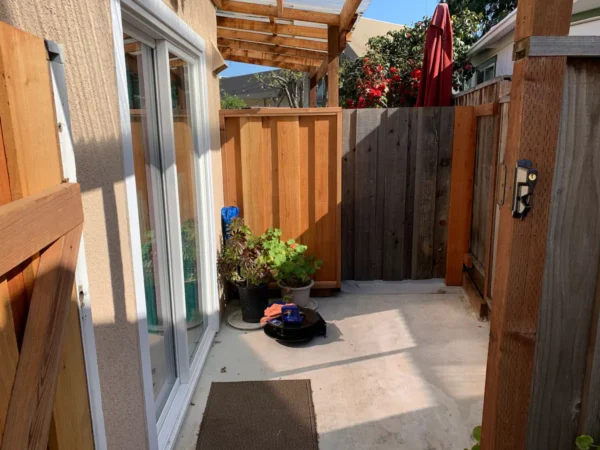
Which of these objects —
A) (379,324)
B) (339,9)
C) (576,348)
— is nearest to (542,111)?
(576,348)

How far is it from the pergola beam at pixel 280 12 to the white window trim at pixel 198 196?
0.95 m

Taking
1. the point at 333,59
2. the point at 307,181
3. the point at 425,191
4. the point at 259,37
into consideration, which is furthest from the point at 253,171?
the point at 259,37

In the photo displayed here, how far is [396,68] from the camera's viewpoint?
6.79 m

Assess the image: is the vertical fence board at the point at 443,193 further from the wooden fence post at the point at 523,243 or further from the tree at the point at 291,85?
the tree at the point at 291,85

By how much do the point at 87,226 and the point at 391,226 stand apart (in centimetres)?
348

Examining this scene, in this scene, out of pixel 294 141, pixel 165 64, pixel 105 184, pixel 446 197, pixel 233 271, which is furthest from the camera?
pixel 446 197

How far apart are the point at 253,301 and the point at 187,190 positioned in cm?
118

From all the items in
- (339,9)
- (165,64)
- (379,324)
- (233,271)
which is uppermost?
(339,9)

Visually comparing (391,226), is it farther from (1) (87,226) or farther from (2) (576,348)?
(1) (87,226)

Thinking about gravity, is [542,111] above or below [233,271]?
above

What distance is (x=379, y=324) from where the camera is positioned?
378 cm

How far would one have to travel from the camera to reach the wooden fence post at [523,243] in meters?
1.19

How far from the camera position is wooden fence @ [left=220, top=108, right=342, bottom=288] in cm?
407

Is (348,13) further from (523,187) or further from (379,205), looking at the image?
(523,187)
